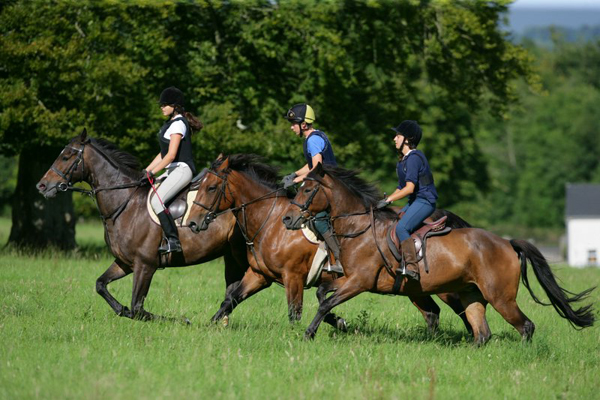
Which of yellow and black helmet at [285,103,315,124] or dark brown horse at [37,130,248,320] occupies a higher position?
yellow and black helmet at [285,103,315,124]

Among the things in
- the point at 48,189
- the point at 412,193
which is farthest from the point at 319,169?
the point at 48,189

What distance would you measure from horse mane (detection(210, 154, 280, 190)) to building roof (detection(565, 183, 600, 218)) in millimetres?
60692

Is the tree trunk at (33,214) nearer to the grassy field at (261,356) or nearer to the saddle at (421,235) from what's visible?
the grassy field at (261,356)

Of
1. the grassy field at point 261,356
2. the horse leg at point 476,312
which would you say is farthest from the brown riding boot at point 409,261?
the horse leg at point 476,312

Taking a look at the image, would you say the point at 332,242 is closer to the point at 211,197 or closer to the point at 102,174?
the point at 211,197

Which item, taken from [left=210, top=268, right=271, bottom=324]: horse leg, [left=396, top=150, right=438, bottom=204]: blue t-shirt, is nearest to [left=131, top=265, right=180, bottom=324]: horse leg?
[left=210, top=268, right=271, bottom=324]: horse leg

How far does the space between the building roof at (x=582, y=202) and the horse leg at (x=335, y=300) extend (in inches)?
2431

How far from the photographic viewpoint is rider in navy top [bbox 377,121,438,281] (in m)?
9.48

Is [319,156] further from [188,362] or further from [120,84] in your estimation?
[120,84]

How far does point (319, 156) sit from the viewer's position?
1011 centimetres

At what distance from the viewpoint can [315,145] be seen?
10297 mm

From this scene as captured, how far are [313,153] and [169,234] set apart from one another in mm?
2094

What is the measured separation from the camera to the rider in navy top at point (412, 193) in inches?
373

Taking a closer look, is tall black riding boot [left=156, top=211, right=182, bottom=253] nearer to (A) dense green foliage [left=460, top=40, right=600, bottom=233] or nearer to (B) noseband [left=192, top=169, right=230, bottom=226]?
(B) noseband [left=192, top=169, right=230, bottom=226]
